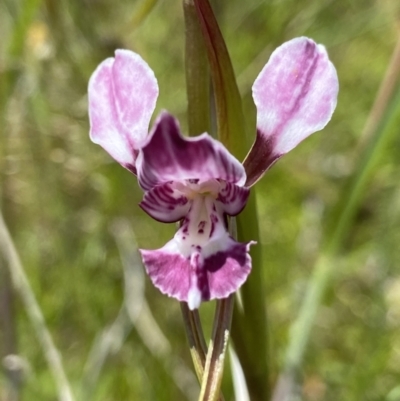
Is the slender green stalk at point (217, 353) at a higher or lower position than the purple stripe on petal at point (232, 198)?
lower

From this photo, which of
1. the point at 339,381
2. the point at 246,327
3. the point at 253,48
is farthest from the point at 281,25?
the point at 246,327

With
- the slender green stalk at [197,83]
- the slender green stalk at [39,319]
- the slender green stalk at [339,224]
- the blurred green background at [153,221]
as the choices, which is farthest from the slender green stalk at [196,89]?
the blurred green background at [153,221]

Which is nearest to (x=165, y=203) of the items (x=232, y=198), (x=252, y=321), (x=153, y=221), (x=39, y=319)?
(x=232, y=198)

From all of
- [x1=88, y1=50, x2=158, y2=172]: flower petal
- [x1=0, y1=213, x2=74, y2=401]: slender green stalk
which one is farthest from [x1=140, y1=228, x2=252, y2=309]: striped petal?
[x1=0, y1=213, x2=74, y2=401]: slender green stalk

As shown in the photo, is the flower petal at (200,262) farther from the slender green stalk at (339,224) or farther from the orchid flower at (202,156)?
the slender green stalk at (339,224)

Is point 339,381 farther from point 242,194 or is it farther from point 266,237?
point 242,194

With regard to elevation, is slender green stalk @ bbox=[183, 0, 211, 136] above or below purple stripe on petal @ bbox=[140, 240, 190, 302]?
above

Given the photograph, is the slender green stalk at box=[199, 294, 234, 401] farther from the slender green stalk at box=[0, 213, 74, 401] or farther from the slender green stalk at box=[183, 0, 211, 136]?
the slender green stalk at box=[0, 213, 74, 401]
